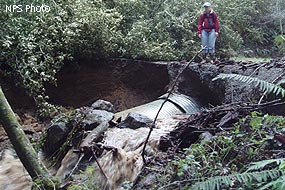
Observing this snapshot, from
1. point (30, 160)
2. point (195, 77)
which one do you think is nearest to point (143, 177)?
point (30, 160)

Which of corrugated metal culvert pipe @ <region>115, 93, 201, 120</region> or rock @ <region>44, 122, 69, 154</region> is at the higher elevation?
corrugated metal culvert pipe @ <region>115, 93, 201, 120</region>

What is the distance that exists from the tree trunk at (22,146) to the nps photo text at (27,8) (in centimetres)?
439

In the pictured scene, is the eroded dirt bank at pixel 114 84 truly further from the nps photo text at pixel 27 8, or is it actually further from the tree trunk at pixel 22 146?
the tree trunk at pixel 22 146

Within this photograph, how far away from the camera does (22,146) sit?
175 inches

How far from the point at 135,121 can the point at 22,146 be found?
2.43 m

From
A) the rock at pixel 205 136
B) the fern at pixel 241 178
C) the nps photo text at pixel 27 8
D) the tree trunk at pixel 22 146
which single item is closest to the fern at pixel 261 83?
the rock at pixel 205 136

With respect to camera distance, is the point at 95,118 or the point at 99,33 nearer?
the point at 95,118

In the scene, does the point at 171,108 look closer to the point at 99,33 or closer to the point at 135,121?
the point at 135,121

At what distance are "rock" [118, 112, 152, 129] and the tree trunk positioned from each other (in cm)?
229

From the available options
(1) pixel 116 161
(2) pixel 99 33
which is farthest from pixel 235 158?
(2) pixel 99 33

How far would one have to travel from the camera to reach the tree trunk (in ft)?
14.6

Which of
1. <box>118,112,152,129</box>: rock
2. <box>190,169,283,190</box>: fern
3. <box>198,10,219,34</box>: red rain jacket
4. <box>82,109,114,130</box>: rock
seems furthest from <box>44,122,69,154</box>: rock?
<box>198,10,219,34</box>: red rain jacket

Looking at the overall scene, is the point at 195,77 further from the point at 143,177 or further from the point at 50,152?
the point at 143,177

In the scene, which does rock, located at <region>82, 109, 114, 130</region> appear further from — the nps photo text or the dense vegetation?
the nps photo text
